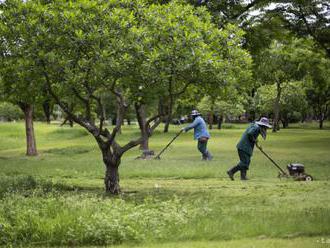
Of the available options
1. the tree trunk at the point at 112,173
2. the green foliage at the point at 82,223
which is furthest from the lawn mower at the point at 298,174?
the green foliage at the point at 82,223

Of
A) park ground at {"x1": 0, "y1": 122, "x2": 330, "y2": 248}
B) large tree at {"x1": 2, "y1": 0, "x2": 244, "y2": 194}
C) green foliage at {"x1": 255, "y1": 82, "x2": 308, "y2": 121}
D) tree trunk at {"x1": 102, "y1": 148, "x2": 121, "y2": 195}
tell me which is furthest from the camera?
green foliage at {"x1": 255, "y1": 82, "x2": 308, "y2": 121}

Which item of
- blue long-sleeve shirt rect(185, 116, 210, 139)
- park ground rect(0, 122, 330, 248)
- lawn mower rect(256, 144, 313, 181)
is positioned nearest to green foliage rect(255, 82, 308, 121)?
blue long-sleeve shirt rect(185, 116, 210, 139)

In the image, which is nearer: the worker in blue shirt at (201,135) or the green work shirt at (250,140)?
the green work shirt at (250,140)

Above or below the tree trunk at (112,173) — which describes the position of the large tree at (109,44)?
above

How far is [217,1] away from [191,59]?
11313 millimetres

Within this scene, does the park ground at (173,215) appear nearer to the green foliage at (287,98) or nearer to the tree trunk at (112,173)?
the tree trunk at (112,173)

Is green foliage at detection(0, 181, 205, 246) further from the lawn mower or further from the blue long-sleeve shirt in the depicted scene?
the blue long-sleeve shirt

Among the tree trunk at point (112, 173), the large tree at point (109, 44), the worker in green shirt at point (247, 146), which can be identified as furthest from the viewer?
the worker in green shirt at point (247, 146)

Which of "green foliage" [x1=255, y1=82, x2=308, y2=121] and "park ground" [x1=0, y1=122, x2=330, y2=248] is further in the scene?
"green foliage" [x1=255, y1=82, x2=308, y2=121]

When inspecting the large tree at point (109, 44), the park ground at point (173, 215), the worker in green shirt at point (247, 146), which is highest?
the large tree at point (109, 44)

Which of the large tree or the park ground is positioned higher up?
the large tree

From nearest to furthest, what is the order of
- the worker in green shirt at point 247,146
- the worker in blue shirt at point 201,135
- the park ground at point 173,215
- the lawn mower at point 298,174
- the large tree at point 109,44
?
the park ground at point 173,215
the large tree at point 109,44
the lawn mower at point 298,174
the worker in green shirt at point 247,146
the worker in blue shirt at point 201,135

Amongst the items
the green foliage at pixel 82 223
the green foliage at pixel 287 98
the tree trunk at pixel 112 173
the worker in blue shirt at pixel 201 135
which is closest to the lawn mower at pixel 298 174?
the tree trunk at pixel 112 173

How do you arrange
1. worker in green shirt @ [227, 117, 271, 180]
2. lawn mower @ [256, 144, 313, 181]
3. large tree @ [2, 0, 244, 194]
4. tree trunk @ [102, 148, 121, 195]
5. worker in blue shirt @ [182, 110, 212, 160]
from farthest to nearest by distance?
worker in blue shirt @ [182, 110, 212, 160] → worker in green shirt @ [227, 117, 271, 180] → lawn mower @ [256, 144, 313, 181] → tree trunk @ [102, 148, 121, 195] → large tree @ [2, 0, 244, 194]
